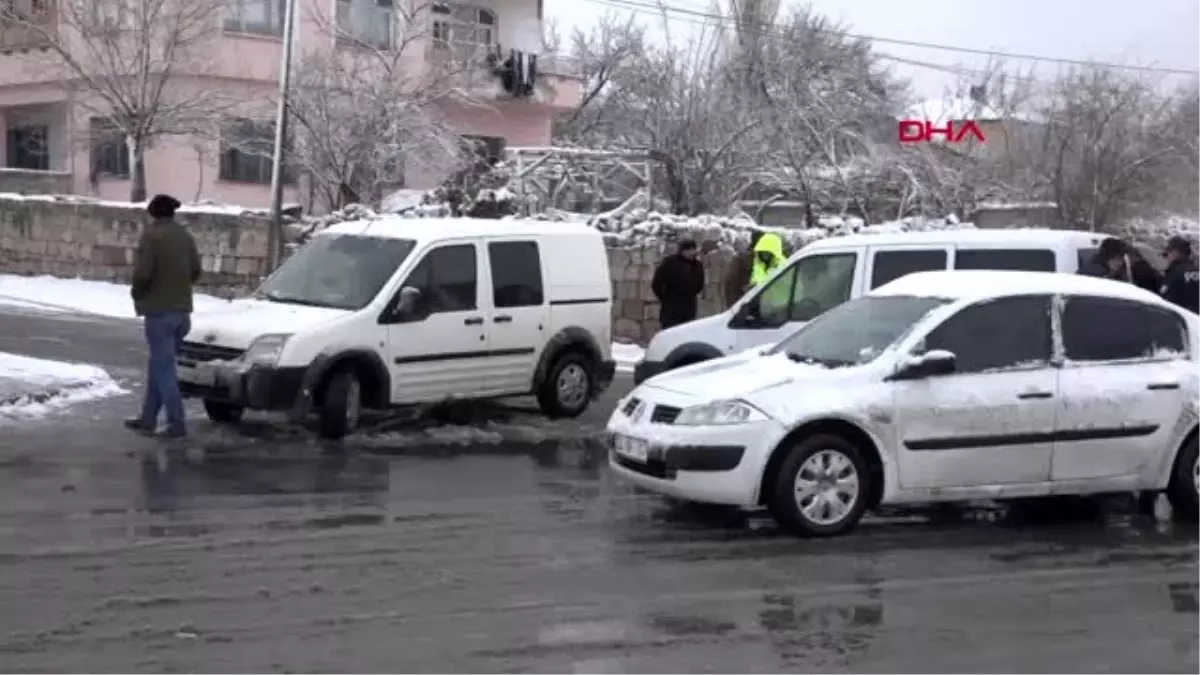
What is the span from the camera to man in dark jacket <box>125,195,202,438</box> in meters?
12.5

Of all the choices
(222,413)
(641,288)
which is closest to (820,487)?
(222,413)

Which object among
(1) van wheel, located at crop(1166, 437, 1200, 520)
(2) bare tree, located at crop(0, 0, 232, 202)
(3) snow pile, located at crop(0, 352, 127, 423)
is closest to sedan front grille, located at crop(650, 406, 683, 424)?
(1) van wheel, located at crop(1166, 437, 1200, 520)

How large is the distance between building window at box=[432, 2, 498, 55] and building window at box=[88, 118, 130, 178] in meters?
6.97

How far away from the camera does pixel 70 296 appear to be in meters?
26.4

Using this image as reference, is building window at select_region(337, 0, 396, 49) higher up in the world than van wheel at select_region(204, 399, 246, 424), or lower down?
higher up

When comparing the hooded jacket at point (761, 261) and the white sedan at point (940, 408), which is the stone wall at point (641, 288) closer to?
the hooded jacket at point (761, 261)

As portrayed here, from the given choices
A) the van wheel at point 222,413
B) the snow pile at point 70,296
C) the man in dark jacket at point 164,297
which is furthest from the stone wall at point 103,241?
the man in dark jacket at point 164,297

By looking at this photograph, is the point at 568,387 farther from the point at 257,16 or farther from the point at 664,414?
the point at 257,16

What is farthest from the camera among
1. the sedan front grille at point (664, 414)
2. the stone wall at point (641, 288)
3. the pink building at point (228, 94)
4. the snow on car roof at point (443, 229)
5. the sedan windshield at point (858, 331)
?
the pink building at point (228, 94)

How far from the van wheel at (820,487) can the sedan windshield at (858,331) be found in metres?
0.60

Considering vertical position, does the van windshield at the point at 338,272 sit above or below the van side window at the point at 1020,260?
below

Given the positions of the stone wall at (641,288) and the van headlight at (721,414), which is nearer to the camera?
the van headlight at (721,414)

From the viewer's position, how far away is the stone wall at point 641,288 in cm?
2231

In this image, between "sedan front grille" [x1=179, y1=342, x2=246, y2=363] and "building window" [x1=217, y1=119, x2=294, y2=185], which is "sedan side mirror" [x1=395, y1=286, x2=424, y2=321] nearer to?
"sedan front grille" [x1=179, y1=342, x2=246, y2=363]
